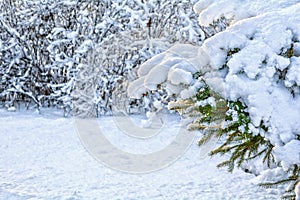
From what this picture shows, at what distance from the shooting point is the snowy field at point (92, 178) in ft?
12.3

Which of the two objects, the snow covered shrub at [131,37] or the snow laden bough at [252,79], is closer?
the snow laden bough at [252,79]

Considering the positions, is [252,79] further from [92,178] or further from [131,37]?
[131,37]

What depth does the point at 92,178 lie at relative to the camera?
416cm

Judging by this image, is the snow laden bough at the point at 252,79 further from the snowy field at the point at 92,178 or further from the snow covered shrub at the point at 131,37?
the snow covered shrub at the point at 131,37

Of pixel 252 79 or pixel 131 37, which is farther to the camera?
pixel 131 37

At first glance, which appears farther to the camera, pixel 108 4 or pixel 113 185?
pixel 108 4

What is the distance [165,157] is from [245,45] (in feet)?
8.72

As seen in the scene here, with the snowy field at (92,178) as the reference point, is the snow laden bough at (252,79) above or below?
above

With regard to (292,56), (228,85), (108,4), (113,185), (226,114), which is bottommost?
(113,185)

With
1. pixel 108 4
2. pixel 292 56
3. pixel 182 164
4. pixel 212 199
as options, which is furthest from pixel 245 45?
pixel 108 4

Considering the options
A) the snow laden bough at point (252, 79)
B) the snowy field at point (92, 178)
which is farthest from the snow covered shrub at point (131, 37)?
the snow laden bough at point (252, 79)

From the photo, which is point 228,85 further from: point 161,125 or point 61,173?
point 161,125

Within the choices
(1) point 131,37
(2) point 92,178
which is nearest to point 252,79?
(2) point 92,178

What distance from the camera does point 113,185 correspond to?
3.98 meters
